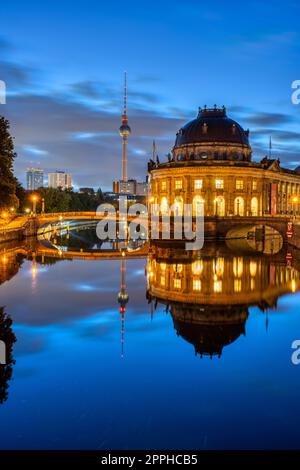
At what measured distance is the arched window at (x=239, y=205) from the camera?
99875 mm

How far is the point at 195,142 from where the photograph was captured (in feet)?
346

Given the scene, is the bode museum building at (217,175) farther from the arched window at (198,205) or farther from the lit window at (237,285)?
the lit window at (237,285)

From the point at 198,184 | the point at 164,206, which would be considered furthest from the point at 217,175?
the point at 164,206

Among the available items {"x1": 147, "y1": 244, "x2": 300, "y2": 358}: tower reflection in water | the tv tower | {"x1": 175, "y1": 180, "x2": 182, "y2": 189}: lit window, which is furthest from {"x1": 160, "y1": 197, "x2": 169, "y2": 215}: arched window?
the tv tower

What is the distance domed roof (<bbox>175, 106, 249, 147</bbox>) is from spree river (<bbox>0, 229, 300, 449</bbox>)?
66.0 metres

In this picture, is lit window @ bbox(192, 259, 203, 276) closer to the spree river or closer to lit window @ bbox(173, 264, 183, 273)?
lit window @ bbox(173, 264, 183, 273)

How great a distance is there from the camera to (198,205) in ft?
322

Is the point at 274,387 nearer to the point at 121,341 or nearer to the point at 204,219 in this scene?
the point at 121,341

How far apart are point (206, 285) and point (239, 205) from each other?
63.3 metres

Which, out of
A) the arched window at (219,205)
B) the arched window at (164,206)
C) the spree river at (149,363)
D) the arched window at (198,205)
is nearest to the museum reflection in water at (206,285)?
the spree river at (149,363)

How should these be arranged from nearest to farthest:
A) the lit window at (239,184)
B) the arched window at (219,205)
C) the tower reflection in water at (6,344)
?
the tower reflection in water at (6,344) < the arched window at (219,205) < the lit window at (239,184)

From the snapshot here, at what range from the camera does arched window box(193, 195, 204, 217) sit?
320 ft

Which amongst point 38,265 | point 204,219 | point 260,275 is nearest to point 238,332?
point 260,275

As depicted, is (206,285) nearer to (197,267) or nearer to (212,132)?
(197,267)
